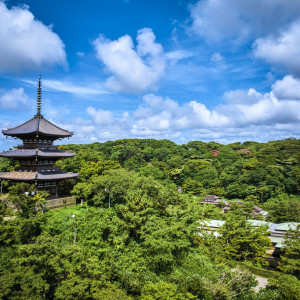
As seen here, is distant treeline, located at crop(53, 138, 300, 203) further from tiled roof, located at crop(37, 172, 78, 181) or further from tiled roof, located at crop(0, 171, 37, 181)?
tiled roof, located at crop(0, 171, 37, 181)

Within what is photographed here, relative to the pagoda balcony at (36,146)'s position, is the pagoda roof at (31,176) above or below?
below

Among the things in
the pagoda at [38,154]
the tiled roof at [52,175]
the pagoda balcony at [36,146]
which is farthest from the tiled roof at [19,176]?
the pagoda balcony at [36,146]

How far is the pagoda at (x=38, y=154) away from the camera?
2947 cm

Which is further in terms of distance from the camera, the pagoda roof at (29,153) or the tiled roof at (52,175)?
the pagoda roof at (29,153)

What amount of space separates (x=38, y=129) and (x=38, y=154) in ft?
10.6

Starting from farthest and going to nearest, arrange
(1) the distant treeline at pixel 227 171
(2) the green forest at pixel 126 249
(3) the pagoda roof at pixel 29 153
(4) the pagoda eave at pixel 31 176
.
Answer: (1) the distant treeline at pixel 227 171, (3) the pagoda roof at pixel 29 153, (4) the pagoda eave at pixel 31 176, (2) the green forest at pixel 126 249

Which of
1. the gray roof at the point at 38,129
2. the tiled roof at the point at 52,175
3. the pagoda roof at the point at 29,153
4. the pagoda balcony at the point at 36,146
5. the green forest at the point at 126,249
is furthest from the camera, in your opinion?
the pagoda balcony at the point at 36,146

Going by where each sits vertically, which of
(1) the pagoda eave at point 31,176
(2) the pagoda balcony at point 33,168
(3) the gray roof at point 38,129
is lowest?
(1) the pagoda eave at point 31,176

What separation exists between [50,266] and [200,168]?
222 feet

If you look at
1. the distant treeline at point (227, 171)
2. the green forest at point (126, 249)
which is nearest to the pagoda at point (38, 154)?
the green forest at point (126, 249)

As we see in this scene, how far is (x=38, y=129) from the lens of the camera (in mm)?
30109

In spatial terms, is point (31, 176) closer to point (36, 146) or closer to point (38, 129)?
point (36, 146)

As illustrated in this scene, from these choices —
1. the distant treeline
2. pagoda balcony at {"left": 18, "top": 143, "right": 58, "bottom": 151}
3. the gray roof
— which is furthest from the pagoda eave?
the distant treeline

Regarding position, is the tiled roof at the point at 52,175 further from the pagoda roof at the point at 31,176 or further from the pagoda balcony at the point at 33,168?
the pagoda balcony at the point at 33,168
